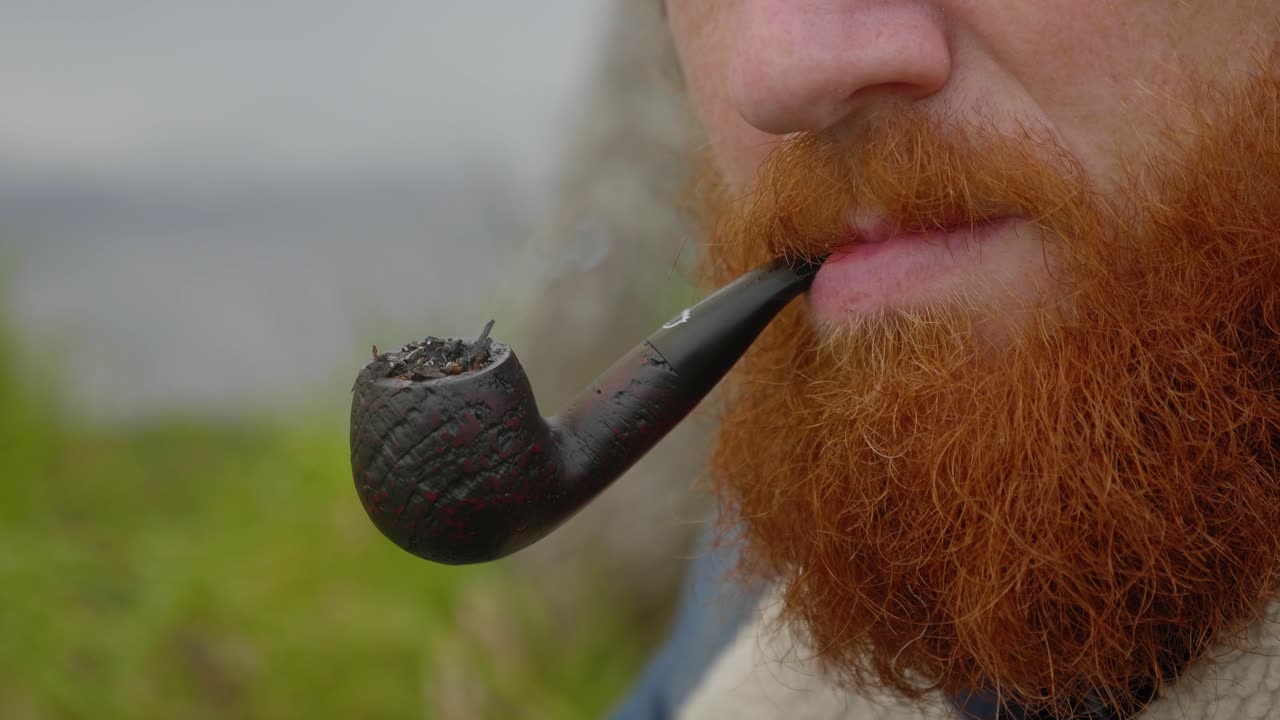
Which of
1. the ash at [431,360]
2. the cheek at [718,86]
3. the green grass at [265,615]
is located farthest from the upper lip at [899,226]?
the green grass at [265,615]

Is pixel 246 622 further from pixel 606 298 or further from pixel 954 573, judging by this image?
pixel 954 573

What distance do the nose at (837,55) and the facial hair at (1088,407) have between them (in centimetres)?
3

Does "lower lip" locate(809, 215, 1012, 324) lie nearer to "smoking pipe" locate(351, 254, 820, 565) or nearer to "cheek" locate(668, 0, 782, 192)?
"smoking pipe" locate(351, 254, 820, 565)

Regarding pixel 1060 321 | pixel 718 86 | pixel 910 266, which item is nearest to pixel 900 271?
pixel 910 266

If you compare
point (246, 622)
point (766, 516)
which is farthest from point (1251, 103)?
point (246, 622)

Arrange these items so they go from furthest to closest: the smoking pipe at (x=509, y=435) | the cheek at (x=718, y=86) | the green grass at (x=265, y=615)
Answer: the green grass at (x=265, y=615) → the cheek at (x=718, y=86) → the smoking pipe at (x=509, y=435)

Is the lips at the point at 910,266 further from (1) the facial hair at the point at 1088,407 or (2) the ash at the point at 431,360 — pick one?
(2) the ash at the point at 431,360

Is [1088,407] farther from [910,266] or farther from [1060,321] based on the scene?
[910,266]

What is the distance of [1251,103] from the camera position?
0.76m

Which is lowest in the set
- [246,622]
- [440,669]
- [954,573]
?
[440,669]

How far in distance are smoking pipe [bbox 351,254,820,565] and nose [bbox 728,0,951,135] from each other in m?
0.17

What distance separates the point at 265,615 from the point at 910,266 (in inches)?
81.0

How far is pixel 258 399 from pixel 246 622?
150 centimetres

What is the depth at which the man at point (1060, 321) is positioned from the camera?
0.77 metres
